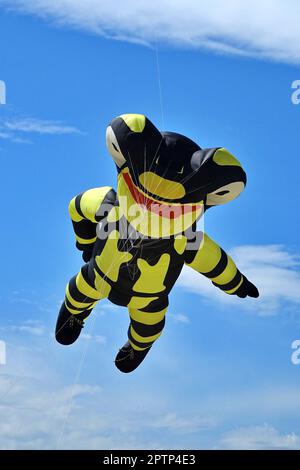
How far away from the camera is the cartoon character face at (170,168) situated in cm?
799

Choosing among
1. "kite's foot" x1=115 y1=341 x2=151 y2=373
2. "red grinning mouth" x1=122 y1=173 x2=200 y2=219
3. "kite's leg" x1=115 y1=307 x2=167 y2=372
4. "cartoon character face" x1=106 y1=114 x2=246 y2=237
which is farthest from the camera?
"kite's foot" x1=115 y1=341 x2=151 y2=373

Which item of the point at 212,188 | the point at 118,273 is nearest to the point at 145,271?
the point at 118,273

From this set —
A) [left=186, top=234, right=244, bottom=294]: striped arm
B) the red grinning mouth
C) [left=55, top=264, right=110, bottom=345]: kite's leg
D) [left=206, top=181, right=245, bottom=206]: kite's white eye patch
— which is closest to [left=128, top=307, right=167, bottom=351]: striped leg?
[left=55, top=264, right=110, bottom=345]: kite's leg

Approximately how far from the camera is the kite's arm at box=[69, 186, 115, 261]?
29.3 ft

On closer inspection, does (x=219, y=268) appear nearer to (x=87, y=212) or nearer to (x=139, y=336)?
(x=139, y=336)

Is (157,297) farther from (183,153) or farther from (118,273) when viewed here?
(183,153)

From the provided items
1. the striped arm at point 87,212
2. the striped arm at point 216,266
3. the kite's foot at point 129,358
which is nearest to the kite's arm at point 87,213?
the striped arm at point 87,212

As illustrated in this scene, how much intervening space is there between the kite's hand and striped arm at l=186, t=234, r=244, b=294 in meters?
0.03

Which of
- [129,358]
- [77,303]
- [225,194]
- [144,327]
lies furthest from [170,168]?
[129,358]

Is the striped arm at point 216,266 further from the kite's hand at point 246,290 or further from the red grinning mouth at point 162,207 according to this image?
the red grinning mouth at point 162,207

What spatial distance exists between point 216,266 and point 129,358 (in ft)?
4.19

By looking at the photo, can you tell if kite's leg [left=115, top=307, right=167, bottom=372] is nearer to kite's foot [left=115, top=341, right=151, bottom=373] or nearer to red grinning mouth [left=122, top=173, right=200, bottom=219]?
kite's foot [left=115, top=341, right=151, bottom=373]

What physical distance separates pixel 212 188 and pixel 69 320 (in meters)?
2.40

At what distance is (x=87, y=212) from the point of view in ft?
29.6
